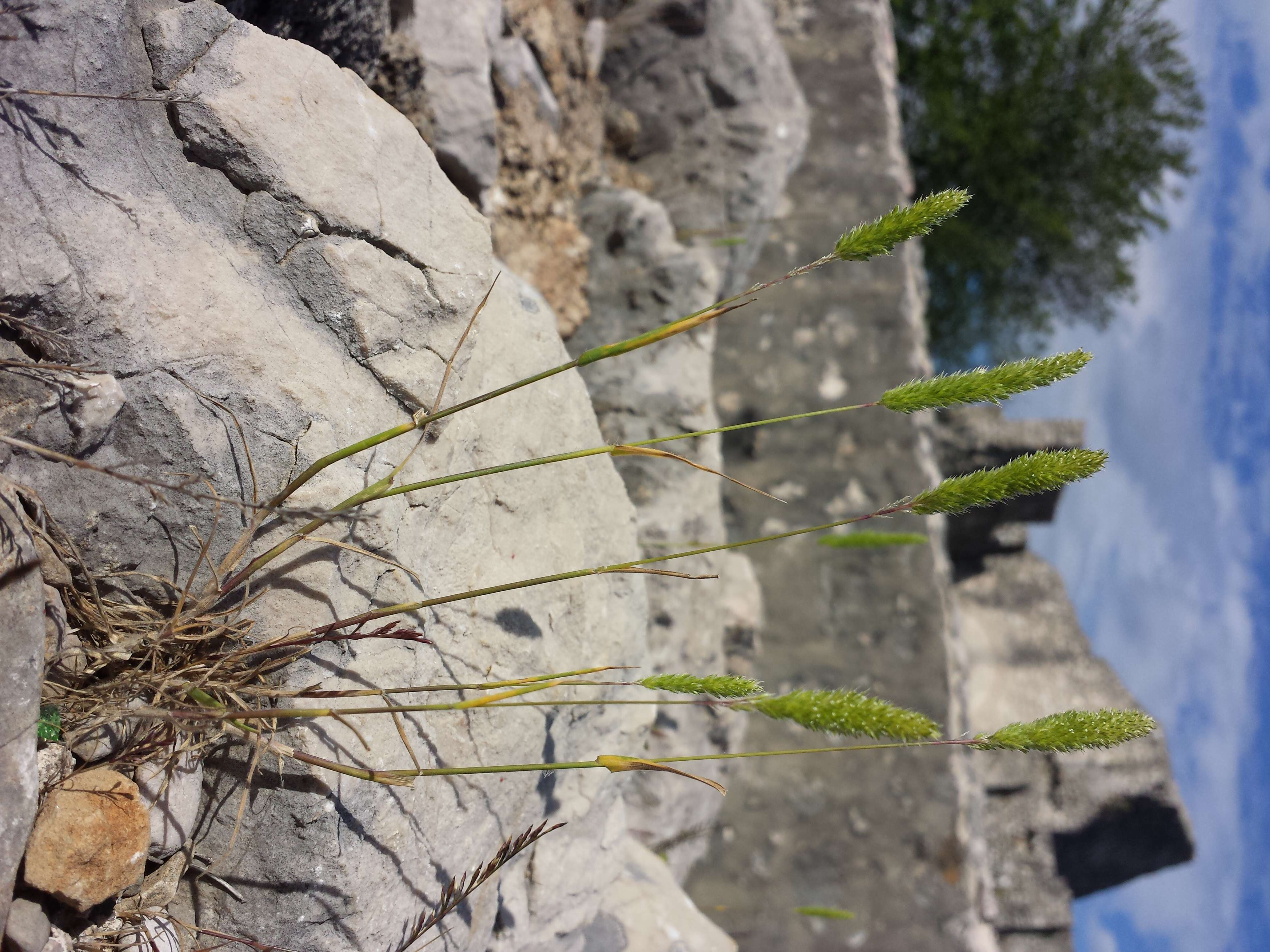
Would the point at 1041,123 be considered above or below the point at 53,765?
above

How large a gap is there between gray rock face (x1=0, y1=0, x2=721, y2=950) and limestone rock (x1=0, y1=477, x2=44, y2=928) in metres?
0.01

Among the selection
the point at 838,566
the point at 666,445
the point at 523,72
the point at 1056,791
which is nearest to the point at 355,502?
the point at 666,445

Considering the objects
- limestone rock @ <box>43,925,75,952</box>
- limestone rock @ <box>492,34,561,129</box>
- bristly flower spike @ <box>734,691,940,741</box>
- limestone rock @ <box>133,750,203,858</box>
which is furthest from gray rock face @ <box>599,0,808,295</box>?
limestone rock @ <box>43,925,75,952</box>

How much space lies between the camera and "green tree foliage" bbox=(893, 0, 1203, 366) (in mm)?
8195

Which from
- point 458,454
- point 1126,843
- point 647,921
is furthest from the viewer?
point 1126,843

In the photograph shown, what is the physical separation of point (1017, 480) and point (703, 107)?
7.97 ft

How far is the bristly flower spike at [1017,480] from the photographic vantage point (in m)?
1.14

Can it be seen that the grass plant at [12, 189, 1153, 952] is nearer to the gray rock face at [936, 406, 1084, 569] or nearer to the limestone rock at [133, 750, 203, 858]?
the limestone rock at [133, 750, 203, 858]

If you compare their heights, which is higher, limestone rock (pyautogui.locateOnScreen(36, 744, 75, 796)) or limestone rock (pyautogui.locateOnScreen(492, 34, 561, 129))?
limestone rock (pyautogui.locateOnScreen(492, 34, 561, 129))

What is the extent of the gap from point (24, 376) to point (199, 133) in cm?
44

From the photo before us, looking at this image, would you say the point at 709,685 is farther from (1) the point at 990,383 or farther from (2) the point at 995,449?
(2) the point at 995,449

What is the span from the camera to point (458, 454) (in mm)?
1503

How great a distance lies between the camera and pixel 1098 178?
8.47 m

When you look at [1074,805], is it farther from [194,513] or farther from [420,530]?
[194,513]
